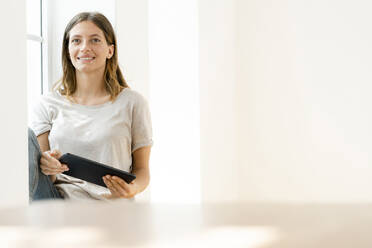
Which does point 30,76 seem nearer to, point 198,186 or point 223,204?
point 198,186

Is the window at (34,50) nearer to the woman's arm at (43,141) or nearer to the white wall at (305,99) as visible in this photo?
the woman's arm at (43,141)

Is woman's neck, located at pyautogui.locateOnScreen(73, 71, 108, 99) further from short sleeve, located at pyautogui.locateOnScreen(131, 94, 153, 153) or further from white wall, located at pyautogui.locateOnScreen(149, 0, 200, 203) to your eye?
white wall, located at pyautogui.locateOnScreen(149, 0, 200, 203)

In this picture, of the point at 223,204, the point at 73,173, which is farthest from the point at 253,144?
the point at 223,204

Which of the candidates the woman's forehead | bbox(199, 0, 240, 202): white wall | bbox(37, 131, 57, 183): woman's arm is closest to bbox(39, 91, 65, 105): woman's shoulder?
bbox(37, 131, 57, 183): woman's arm

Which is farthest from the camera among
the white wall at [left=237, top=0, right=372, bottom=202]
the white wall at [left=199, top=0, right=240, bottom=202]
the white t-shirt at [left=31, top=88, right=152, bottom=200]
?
the white wall at [left=237, top=0, right=372, bottom=202]

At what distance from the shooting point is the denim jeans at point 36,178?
128 cm

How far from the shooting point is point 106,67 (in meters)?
1.77

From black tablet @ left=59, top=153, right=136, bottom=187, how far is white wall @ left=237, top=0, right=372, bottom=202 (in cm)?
187

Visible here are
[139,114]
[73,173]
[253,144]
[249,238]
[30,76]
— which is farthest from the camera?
[253,144]

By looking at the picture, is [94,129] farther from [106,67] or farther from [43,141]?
[106,67]

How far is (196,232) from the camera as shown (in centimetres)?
6

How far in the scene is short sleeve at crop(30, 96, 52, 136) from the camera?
1608 millimetres

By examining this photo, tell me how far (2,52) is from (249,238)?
1059mm

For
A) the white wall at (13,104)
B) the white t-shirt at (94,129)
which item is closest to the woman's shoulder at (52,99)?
the white t-shirt at (94,129)
